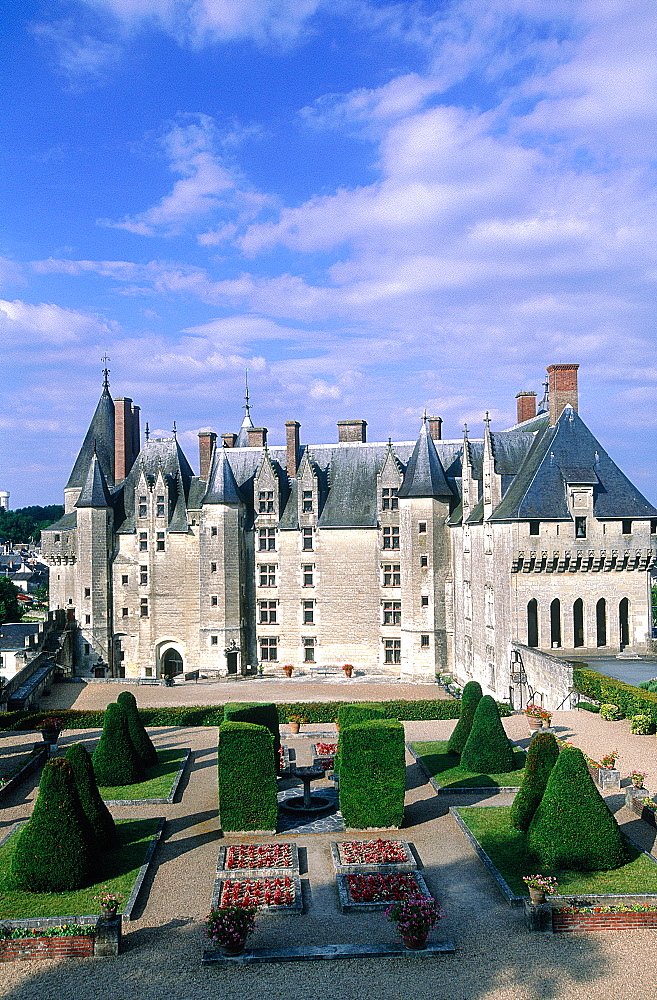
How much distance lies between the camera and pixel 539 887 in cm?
1227

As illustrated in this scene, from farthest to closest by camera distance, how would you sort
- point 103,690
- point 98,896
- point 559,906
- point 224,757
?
point 103,690 → point 224,757 → point 98,896 → point 559,906

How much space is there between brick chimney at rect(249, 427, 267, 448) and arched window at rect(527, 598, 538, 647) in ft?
71.2

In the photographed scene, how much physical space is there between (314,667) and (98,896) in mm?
29531

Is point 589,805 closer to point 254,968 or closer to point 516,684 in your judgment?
point 254,968

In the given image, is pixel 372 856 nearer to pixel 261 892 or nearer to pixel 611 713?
pixel 261 892

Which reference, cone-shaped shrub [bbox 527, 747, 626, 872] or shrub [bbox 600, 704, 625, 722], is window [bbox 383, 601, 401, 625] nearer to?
shrub [bbox 600, 704, 625, 722]

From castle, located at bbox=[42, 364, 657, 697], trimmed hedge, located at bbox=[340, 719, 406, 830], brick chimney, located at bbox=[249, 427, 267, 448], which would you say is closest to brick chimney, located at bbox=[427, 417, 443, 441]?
castle, located at bbox=[42, 364, 657, 697]

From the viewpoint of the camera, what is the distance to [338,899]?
13.4 m

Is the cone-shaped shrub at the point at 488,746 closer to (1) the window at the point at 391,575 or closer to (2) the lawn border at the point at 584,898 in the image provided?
(2) the lawn border at the point at 584,898

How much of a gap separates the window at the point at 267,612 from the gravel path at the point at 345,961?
90.9 ft

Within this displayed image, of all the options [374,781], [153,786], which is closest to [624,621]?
[374,781]

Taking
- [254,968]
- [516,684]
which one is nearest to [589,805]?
[254,968]

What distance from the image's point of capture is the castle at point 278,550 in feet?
133

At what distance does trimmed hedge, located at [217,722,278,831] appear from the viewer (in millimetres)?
16438
